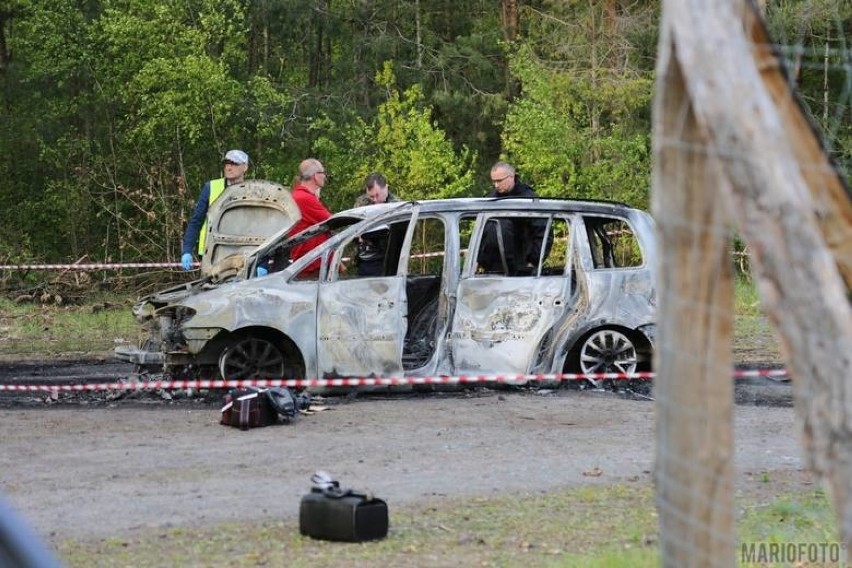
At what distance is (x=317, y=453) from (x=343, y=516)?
9.20 ft

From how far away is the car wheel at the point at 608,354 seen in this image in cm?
1289

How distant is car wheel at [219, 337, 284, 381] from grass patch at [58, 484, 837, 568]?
4.53m

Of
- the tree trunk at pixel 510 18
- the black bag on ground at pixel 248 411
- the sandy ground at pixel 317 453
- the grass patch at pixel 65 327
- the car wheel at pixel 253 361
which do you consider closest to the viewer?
the sandy ground at pixel 317 453

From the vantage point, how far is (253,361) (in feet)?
41.2

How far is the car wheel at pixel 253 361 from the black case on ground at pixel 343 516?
5.28 metres

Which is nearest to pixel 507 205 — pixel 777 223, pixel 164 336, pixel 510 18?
pixel 164 336

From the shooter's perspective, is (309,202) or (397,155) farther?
(397,155)

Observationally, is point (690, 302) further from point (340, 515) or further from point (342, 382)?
point (342, 382)

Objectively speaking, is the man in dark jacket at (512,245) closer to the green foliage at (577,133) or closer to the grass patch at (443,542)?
the grass patch at (443,542)

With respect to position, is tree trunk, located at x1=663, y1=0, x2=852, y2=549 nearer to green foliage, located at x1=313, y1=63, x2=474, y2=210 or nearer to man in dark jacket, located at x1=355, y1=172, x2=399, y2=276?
man in dark jacket, located at x1=355, y1=172, x2=399, y2=276

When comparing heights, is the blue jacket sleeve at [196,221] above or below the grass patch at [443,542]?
above

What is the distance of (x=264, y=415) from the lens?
1112 centimetres

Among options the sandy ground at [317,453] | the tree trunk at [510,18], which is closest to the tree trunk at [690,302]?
the sandy ground at [317,453]

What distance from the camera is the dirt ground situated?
27.3ft
